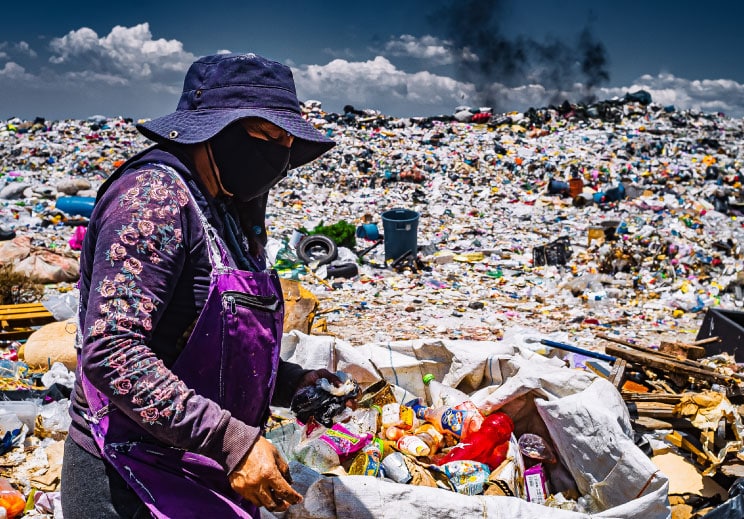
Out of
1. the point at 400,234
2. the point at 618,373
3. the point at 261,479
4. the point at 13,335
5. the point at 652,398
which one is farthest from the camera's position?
the point at 400,234

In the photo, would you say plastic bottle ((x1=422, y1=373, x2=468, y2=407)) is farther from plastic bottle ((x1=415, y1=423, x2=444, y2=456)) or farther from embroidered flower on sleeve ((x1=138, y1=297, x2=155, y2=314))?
embroidered flower on sleeve ((x1=138, y1=297, x2=155, y2=314))

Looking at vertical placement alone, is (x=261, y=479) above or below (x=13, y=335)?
above

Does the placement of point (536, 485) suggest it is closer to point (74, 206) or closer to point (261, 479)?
point (261, 479)

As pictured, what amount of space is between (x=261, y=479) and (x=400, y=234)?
6.25m

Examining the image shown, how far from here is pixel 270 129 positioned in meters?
1.30

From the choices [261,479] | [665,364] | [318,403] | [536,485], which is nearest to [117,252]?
[261,479]

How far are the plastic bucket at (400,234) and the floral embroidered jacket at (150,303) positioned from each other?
606 centimetres

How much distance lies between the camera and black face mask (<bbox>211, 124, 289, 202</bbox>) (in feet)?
4.15

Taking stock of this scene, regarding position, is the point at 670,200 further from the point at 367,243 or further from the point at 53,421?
the point at 53,421

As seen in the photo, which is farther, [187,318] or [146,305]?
[187,318]

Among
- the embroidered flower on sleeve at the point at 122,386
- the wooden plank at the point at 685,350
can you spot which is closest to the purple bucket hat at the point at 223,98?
the embroidered flower on sleeve at the point at 122,386

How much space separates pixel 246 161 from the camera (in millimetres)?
1308

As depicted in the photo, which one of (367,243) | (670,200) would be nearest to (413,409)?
(367,243)

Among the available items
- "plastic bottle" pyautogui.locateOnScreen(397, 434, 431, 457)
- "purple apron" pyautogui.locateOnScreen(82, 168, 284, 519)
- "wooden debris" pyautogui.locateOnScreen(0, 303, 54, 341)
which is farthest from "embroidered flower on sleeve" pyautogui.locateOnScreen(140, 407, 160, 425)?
"wooden debris" pyautogui.locateOnScreen(0, 303, 54, 341)
